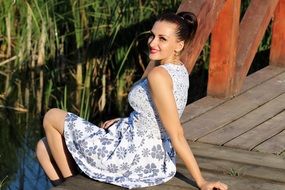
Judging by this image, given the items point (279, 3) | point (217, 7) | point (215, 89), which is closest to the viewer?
point (217, 7)

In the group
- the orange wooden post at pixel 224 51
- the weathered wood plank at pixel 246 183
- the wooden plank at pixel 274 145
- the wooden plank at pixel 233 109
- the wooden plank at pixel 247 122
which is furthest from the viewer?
the orange wooden post at pixel 224 51

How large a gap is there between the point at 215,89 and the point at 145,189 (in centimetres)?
169

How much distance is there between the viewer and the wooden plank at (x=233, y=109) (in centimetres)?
452

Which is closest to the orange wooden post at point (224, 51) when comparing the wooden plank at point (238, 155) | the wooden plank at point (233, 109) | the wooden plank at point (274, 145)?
the wooden plank at point (233, 109)

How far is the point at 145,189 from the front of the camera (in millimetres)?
3561

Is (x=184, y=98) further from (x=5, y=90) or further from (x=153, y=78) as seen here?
(x=5, y=90)

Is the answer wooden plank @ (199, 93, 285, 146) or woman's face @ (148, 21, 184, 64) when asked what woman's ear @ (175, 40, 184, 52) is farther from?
wooden plank @ (199, 93, 285, 146)

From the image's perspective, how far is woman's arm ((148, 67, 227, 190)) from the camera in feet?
11.1

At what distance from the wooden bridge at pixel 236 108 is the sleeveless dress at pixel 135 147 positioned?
0.06 metres

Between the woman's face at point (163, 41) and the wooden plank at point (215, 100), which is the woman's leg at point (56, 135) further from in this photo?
the wooden plank at point (215, 100)

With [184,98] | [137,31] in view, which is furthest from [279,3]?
[184,98]

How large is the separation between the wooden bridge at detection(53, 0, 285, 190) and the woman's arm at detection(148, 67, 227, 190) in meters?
0.22

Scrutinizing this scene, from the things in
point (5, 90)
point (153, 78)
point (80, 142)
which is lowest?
point (5, 90)

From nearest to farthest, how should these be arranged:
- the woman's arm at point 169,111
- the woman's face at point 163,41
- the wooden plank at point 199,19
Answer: the woman's arm at point 169,111, the woman's face at point 163,41, the wooden plank at point 199,19
